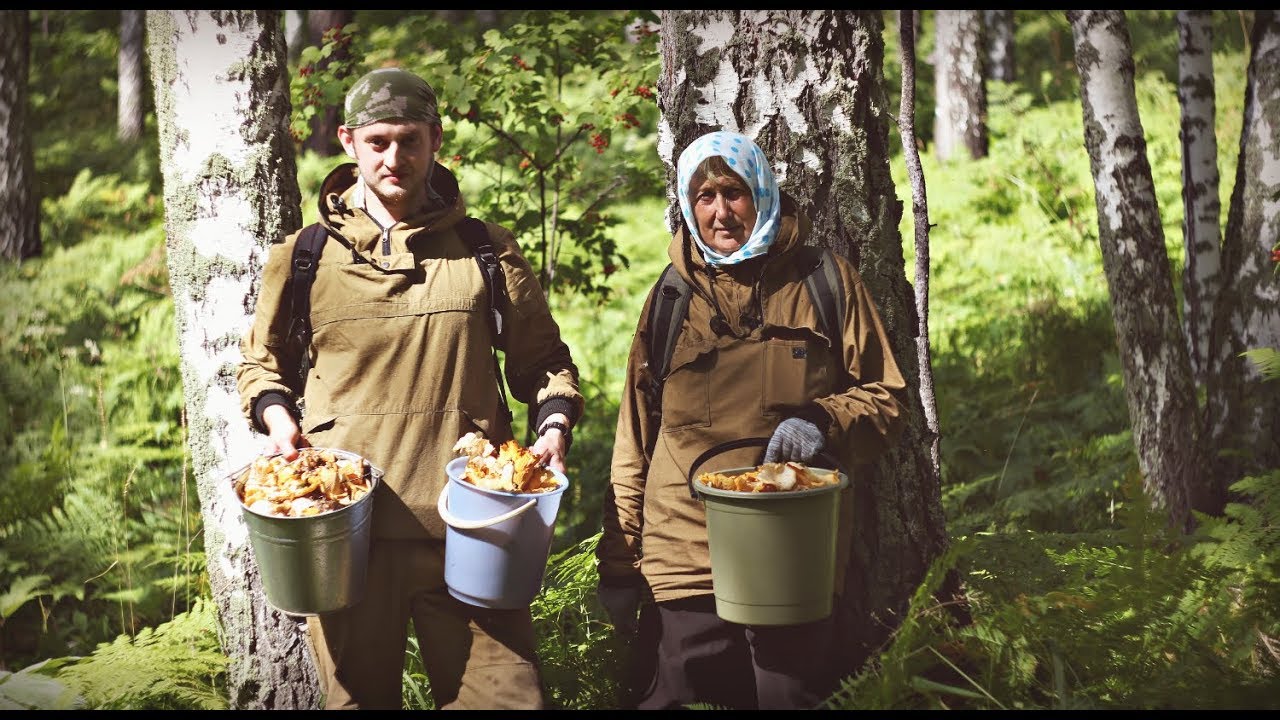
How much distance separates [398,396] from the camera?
3.09 m

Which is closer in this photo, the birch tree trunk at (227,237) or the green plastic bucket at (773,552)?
the green plastic bucket at (773,552)

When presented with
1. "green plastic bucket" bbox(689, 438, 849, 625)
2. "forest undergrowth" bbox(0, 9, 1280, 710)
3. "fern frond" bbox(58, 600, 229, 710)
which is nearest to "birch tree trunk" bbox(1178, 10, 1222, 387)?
"forest undergrowth" bbox(0, 9, 1280, 710)

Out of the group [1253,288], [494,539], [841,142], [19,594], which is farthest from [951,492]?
[19,594]

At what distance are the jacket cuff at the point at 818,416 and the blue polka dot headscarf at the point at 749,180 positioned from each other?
1.66 feet

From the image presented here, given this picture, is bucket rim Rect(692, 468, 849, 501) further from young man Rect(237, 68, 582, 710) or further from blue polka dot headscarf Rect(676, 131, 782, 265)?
blue polka dot headscarf Rect(676, 131, 782, 265)

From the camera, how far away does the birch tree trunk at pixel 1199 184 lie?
18.6 feet

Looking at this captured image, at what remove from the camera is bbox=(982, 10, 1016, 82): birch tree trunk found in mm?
16500

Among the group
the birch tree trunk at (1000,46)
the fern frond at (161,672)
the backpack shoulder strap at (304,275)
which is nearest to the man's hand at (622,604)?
the backpack shoulder strap at (304,275)

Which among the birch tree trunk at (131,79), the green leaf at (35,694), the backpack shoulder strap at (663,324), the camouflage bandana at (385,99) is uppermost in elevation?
the birch tree trunk at (131,79)

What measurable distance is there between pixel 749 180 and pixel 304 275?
142 centimetres

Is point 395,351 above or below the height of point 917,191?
below

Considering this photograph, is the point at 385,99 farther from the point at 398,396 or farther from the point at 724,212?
the point at 724,212

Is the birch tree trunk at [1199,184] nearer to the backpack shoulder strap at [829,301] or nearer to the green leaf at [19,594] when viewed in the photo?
the backpack shoulder strap at [829,301]

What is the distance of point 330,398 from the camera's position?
10.3ft
